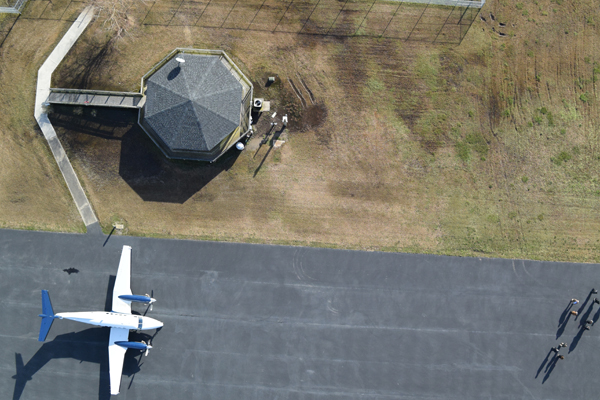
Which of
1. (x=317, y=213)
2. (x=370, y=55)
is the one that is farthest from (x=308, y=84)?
(x=317, y=213)

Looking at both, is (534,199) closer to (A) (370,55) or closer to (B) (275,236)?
(A) (370,55)

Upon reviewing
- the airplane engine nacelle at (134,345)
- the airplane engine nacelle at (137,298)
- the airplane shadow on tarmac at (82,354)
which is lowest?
the airplane shadow on tarmac at (82,354)

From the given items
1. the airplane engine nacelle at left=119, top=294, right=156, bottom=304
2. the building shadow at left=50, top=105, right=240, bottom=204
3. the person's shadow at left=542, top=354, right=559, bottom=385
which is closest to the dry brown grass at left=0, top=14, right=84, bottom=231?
the building shadow at left=50, top=105, right=240, bottom=204

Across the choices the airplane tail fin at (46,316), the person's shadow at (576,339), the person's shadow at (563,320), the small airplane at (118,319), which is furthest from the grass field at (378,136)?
the airplane tail fin at (46,316)

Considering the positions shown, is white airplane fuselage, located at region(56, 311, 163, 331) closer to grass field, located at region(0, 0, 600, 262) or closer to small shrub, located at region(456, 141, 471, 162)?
grass field, located at region(0, 0, 600, 262)

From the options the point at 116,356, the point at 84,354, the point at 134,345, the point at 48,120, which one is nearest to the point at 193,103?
the point at 48,120

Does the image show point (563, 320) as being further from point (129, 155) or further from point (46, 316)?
point (46, 316)

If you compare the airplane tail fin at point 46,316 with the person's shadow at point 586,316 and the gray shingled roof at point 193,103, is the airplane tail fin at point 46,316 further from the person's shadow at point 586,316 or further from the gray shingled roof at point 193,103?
the person's shadow at point 586,316
